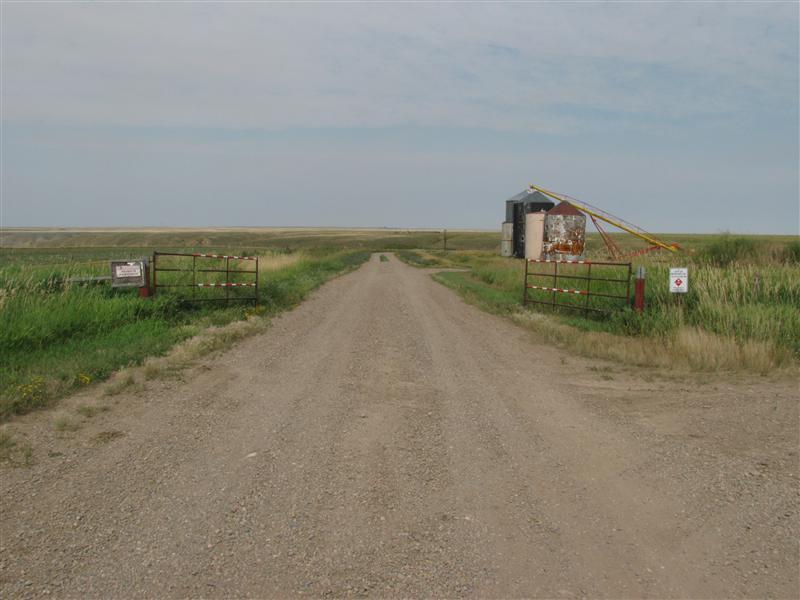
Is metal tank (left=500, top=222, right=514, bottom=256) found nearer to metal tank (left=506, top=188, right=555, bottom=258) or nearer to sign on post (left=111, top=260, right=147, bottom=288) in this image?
metal tank (left=506, top=188, right=555, bottom=258)

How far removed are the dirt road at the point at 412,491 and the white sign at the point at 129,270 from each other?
19.3 feet

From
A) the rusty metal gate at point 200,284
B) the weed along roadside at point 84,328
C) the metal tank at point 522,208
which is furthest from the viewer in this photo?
the metal tank at point 522,208

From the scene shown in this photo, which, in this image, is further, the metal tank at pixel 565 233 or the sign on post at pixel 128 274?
the metal tank at pixel 565 233

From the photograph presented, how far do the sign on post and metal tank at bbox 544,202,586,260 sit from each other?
27358mm

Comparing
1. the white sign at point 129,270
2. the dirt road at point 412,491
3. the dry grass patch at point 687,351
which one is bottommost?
the dirt road at point 412,491

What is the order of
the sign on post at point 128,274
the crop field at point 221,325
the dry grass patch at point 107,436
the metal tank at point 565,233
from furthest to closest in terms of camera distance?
the metal tank at point 565,233 → the sign on post at point 128,274 → the crop field at point 221,325 → the dry grass patch at point 107,436

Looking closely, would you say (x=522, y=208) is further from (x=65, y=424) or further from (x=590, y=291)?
(x=65, y=424)

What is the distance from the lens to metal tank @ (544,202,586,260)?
36.9m

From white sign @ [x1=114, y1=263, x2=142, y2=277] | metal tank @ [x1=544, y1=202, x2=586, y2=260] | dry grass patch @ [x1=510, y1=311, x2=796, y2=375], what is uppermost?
metal tank @ [x1=544, y1=202, x2=586, y2=260]

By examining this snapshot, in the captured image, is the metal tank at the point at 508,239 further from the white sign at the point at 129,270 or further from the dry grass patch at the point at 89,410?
the dry grass patch at the point at 89,410

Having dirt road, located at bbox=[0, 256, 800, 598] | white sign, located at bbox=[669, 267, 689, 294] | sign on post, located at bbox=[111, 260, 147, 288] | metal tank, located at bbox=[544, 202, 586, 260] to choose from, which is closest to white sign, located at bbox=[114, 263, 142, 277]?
sign on post, located at bbox=[111, 260, 147, 288]

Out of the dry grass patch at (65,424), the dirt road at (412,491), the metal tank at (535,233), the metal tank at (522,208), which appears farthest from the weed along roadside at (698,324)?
the metal tank at (522,208)

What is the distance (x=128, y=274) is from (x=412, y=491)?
10.6 metres

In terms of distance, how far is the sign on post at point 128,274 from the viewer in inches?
524
